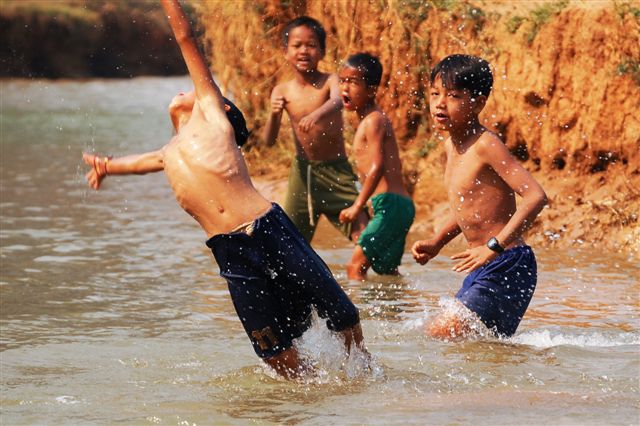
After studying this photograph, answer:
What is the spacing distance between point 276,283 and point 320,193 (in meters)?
2.94

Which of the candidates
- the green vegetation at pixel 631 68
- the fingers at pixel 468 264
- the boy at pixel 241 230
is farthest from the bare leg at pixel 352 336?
the green vegetation at pixel 631 68

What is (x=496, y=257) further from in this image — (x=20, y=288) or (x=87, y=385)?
(x=20, y=288)

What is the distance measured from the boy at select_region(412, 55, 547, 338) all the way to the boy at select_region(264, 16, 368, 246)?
2.08 meters

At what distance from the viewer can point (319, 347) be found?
16.6 ft

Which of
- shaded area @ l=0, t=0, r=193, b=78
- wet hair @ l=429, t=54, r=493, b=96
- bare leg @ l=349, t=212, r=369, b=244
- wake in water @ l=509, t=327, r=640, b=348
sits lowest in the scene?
shaded area @ l=0, t=0, r=193, b=78

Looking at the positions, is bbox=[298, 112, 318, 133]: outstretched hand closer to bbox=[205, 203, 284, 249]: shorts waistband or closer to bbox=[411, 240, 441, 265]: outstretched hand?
bbox=[411, 240, 441, 265]: outstretched hand

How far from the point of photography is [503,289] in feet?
18.1

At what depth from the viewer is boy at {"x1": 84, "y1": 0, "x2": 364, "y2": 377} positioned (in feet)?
15.8

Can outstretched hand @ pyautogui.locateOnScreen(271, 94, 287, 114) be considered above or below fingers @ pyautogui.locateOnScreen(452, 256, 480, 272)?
below

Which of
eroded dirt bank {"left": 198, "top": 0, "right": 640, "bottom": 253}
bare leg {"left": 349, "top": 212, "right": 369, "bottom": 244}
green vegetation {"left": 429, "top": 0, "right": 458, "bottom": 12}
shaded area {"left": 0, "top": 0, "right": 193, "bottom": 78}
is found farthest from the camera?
shaded area {"left": 0, "top": 0, "right": 193, "bottom": 78}

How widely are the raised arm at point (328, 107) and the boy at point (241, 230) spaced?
7.69 feet

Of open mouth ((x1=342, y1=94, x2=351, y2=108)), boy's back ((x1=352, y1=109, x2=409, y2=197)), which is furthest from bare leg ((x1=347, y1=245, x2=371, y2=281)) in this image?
open mouth ((x1=342, y1=94, x2=351, y2=108))

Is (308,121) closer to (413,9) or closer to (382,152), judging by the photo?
(382,152)

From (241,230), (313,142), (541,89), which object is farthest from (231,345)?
(541,89)
